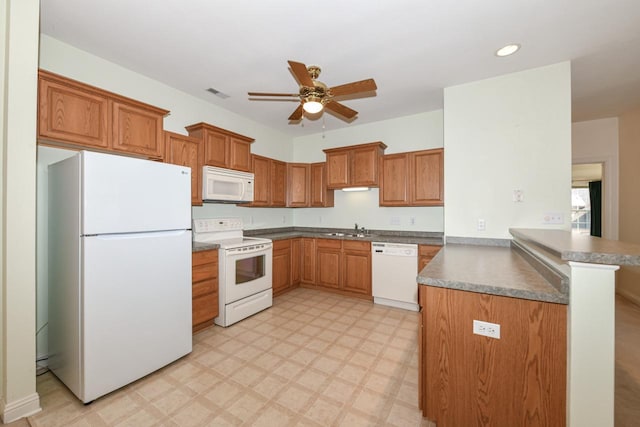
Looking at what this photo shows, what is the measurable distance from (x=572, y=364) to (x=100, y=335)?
2697 mm

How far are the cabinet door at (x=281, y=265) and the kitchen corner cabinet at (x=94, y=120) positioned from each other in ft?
6.56

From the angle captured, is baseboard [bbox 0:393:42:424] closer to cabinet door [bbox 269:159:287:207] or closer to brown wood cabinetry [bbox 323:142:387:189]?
cabinet door [bbox 269:159:287:207]

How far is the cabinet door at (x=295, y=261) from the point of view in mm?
4203

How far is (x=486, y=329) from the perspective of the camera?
1.32 m

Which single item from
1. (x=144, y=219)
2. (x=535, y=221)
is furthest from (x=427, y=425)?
(x=144, y=219)

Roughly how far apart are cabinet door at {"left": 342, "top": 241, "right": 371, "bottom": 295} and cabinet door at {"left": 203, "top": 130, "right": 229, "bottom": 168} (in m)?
2.14

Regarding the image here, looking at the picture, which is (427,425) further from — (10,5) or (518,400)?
(10,5)

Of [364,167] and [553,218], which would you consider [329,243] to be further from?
[553,218]

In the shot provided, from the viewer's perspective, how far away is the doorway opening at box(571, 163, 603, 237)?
567 cm

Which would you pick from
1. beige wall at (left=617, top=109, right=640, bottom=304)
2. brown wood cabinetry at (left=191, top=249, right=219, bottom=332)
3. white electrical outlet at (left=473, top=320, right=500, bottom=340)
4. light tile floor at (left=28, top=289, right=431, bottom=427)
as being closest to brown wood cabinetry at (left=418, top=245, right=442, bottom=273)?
light tile floor at (left=28, top=289, right=431, bottom=427)

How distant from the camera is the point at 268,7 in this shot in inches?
71.9

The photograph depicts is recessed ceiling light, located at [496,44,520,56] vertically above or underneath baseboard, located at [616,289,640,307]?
above

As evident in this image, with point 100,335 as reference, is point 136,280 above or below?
above

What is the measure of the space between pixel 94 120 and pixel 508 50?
367cm
